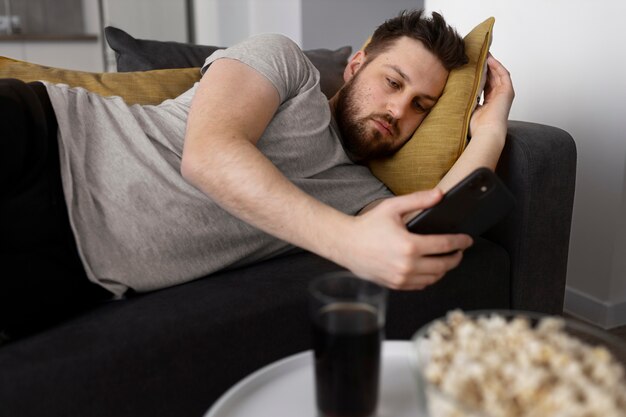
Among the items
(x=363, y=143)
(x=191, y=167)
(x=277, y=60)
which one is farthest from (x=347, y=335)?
(x=363, y=143)

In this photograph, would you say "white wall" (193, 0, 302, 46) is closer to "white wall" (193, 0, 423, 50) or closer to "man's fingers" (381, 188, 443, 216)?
"white wall" (193, 0, 423, 50)

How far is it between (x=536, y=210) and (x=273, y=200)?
0.63 metres

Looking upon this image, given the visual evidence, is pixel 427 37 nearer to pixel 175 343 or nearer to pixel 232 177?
pixel 232 177

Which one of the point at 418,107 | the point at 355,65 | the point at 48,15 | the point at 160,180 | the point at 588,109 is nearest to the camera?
the point at 160,180

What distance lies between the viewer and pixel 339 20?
347 cm

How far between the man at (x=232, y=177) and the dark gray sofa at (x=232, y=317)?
70 mm

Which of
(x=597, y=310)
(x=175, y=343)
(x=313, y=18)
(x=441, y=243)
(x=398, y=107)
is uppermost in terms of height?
(x=313, y=18)

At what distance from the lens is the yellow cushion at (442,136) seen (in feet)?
4.54

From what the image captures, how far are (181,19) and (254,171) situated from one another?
161 inches

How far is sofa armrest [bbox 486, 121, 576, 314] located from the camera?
4.24 feet

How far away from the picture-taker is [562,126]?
6.37 feet

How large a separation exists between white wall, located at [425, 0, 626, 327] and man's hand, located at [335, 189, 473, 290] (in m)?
1.11

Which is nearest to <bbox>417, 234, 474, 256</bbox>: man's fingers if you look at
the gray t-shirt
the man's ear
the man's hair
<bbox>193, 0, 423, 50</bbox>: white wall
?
the gray t-shirt

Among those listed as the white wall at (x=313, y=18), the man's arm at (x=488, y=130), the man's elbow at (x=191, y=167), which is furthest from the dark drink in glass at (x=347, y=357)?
the white wall at (x=313, y=18)
